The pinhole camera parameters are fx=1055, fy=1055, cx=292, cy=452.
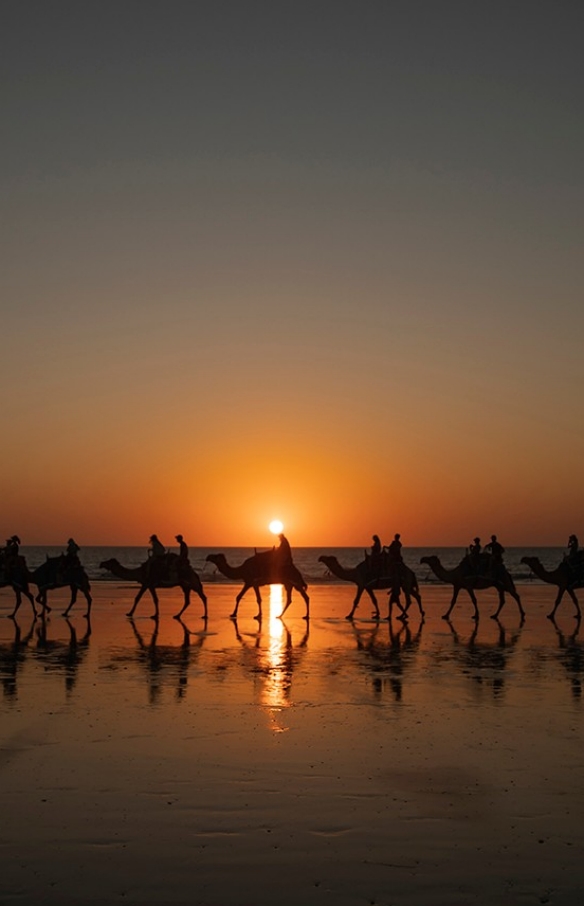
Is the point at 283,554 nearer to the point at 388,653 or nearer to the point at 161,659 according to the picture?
the point at 388,653

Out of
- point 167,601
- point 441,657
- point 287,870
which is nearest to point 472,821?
point 287,870

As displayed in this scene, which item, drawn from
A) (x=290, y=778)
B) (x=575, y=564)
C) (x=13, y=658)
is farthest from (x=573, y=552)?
(x=290, y=778)

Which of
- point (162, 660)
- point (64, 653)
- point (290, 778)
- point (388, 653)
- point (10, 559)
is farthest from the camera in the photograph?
point (10, 559)

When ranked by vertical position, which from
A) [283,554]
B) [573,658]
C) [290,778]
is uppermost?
[283,554]

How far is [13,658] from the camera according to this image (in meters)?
17.0

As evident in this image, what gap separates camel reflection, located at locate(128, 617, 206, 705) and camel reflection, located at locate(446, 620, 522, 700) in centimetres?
416

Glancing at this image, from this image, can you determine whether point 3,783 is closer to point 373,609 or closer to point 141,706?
point 141,706

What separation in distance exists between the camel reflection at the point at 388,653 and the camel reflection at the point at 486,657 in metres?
0.81

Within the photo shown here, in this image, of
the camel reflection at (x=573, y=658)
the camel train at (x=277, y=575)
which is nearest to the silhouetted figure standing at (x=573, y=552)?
the camel train at (x=277, y=575)

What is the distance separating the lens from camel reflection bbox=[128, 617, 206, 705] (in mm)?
13789

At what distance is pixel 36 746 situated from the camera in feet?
32.8

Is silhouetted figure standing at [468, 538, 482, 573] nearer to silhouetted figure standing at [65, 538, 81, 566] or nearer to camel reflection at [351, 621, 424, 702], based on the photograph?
camel reflection at [351, 621, 424, 702]

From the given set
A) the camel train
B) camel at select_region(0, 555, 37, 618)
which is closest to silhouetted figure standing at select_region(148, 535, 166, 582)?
the camel train

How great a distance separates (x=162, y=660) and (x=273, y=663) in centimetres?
178
